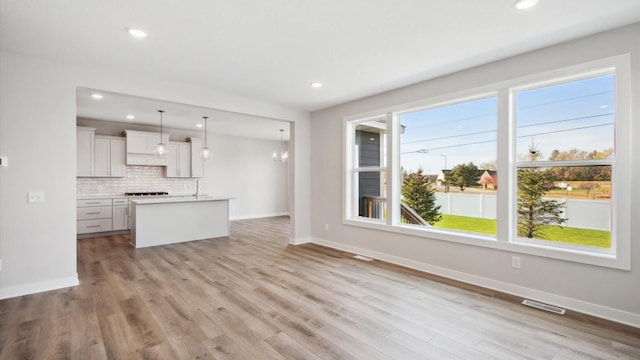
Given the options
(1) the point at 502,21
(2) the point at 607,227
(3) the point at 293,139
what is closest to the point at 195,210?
(3) the point at 293,139

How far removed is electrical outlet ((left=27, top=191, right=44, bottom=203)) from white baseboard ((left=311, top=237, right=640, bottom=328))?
4.31 metres

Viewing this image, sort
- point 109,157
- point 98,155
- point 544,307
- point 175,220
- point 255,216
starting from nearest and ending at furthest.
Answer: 1. point 544,307
2. point 175,220
3. point 98,155
4. point 109,157
5. point 255,216

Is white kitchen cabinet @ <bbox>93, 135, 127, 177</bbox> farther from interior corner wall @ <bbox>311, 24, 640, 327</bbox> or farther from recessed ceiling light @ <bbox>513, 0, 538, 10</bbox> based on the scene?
recessed ceiling light @ <bbox>513, 0, 538, 10</bbox>

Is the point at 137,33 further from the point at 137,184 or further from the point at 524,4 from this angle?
the point at 137,184

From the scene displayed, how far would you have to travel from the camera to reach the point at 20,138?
10.6ft

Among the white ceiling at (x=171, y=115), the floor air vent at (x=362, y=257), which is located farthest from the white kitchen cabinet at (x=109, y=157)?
the floor air vent at (x=362, y=257)

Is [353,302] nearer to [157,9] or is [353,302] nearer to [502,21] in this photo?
[502,21]

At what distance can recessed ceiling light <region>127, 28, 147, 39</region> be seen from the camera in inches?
108

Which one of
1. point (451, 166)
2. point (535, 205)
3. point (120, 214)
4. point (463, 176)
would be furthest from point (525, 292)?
point (120, 214)

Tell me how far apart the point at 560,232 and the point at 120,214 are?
7944 millimetres

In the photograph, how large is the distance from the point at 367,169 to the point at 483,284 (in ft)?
7.84

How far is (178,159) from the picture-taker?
790cm

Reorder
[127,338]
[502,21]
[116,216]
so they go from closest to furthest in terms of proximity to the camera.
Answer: [127,338] → [502,21] → [116,216]

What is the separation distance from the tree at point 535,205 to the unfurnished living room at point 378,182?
20 millimetres
